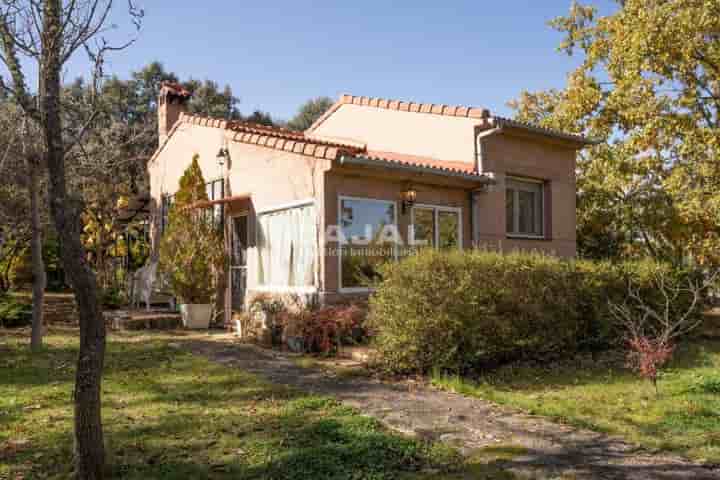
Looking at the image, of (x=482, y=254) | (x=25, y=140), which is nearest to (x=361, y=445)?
(x=482, y=254)

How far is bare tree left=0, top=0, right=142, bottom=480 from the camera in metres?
3.98

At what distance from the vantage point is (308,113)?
4075 cm

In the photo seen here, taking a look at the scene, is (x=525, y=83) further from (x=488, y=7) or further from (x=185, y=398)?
(x=185, y=398)

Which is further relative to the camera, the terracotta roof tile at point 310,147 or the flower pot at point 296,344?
the terracotta roof tile at point 310,147

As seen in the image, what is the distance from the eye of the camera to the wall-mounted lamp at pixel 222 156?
13.8 metres

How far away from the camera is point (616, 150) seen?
17.8 meters

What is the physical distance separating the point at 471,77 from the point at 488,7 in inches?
62.9

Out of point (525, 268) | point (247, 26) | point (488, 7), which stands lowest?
point (525, 268)

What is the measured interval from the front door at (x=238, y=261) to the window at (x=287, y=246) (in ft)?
3.17

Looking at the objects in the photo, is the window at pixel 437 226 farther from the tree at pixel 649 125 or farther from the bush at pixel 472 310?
the tree at pixel 649 125

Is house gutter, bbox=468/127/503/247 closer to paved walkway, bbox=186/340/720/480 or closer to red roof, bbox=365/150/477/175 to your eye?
red roof, bbox=365/150/477/175

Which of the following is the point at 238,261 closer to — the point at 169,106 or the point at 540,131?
the point at 169,106

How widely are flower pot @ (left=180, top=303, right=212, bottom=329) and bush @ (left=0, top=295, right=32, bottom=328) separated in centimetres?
389

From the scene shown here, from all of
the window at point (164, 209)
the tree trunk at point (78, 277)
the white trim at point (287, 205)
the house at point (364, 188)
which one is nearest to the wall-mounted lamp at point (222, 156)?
the house at point (364, 188)
